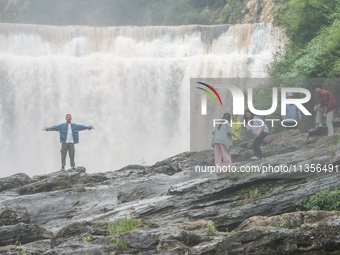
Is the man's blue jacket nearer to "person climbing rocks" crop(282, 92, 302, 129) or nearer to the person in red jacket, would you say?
"person climbing rocks" crop(282, 92, 302, 129)

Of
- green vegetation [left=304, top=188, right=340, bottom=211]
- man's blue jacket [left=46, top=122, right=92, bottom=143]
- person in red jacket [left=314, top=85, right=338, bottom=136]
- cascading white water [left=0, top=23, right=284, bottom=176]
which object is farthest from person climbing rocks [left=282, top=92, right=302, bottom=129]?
cascading white water [left=0, top=23, right=284, bottom=176]

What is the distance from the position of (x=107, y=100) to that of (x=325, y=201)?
25.6m

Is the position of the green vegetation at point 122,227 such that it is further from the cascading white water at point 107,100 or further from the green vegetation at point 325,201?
the cascading white water at point 107,100

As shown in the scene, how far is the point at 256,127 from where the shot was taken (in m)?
18.3

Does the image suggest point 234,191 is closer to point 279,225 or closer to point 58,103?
point 279,225

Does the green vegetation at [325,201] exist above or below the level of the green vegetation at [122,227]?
above

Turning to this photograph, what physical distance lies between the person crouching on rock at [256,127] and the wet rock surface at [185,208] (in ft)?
2.25

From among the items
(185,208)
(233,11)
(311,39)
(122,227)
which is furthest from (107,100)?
(122,227)

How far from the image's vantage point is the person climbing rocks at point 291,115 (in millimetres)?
20703

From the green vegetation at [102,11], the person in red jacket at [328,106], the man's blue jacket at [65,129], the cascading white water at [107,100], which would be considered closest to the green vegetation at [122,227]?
the person in red jacket at [328,106]

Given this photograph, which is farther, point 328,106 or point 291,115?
point 291,115

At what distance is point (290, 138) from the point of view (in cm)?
2128

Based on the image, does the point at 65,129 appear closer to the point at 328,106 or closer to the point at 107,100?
the point at 328,106

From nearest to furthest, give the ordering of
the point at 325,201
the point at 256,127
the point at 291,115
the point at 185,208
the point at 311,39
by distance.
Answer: the point at 325,201 < the point at 185,208 < the point at 256,127 < the point at 291,115 < the point at 311,39
